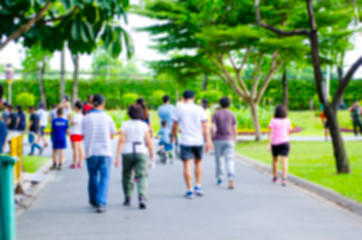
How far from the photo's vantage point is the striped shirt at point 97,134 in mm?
7777

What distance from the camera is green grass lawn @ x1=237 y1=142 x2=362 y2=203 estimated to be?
9.38 meters

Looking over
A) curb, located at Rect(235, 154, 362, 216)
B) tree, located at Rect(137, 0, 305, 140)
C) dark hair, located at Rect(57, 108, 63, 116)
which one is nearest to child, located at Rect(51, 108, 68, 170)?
dark hair, located at Rect(57, 108, 63, 116)

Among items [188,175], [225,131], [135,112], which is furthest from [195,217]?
[225,131]

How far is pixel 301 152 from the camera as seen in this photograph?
1747 cm

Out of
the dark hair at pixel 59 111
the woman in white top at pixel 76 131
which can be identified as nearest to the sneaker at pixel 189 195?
the woman in white top at pixel 76 131

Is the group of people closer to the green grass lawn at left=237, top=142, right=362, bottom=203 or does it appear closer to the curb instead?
the curb

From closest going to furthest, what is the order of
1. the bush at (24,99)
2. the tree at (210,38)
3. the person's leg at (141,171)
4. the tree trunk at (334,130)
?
the person's leg at (141,171)
the tree trunk at (334,130)
the tree at (210,38)
the bush at (24,99)

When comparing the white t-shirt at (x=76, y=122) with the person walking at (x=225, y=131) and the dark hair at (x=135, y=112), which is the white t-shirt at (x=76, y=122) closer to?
the person walking at (x=225, y=131)

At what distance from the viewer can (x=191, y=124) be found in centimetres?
891

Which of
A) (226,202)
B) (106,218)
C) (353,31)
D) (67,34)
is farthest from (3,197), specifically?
(353,31)

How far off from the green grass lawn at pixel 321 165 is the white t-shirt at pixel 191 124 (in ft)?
8.48

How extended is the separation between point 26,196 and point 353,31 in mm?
15792

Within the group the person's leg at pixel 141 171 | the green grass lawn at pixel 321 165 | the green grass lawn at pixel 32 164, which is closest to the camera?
the person's leg at pixel 141 171

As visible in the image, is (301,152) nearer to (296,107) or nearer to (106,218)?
(106,218)
